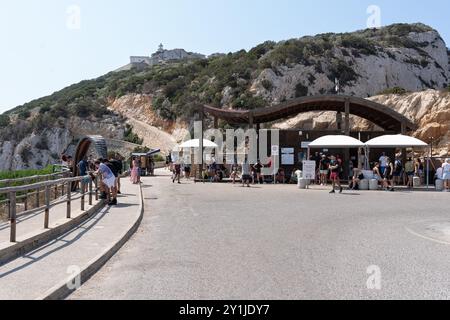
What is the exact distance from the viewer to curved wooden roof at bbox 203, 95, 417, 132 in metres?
29.5

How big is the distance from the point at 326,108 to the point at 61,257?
1056 inches

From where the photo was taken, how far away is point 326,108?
33.2 m

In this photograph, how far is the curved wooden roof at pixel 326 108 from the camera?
29.5 m

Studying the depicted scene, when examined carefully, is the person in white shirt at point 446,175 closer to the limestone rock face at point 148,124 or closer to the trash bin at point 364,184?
the trash bin at point 364,184

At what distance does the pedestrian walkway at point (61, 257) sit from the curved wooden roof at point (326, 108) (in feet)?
59.4

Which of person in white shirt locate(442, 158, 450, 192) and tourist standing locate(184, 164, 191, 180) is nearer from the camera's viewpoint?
person in white shirt locate(442, 158, 450, 192)

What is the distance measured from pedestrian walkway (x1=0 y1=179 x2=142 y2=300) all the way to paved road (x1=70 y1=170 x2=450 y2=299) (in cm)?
35

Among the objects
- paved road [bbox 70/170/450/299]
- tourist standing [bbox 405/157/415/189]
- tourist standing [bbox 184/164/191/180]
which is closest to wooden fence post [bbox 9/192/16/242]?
paved road [bbox 70/170/450/299]

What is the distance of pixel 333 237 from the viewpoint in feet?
35.1

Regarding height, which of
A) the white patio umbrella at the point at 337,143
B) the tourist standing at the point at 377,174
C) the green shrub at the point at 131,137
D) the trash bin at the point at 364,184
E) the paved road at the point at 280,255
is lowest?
the paved road at the point at 280,255

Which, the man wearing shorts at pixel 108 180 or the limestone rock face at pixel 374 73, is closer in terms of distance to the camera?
the man wearing shorts at pixel 108 180

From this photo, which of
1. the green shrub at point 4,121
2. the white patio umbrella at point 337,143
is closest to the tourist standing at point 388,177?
the white patio umbrella at point 337,143

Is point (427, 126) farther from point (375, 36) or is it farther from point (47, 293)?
point (375, 36)

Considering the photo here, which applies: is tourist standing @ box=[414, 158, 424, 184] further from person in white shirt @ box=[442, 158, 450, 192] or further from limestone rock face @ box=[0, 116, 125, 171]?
limestone rock face @ box=[0, 116, 125, 171]
